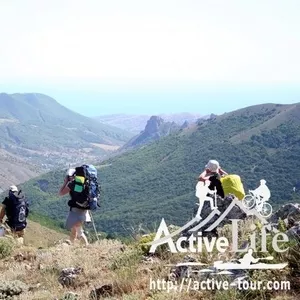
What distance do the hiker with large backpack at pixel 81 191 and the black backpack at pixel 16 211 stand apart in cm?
142

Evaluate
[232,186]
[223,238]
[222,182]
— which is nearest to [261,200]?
[232,186]

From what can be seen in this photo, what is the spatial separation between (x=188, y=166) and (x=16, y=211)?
13888 cm

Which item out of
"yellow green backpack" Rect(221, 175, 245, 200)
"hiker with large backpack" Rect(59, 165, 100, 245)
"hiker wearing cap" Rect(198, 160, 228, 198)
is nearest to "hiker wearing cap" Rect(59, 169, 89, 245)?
"hiker with large backpack" Rect(59, 165, 100, 245)

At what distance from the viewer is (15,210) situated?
30.3 ft

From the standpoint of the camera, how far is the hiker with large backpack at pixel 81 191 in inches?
317

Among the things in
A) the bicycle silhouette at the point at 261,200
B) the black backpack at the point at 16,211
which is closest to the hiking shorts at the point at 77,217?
the black backpack at the point at 16,211

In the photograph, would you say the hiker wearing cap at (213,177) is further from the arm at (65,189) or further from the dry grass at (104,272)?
the arm at (65,189)

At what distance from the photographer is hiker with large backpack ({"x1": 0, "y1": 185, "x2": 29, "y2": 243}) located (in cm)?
923

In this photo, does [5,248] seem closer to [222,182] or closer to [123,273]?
[123,273]

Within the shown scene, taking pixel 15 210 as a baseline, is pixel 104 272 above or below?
above

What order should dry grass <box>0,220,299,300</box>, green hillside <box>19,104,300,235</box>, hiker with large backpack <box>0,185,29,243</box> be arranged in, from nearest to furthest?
dry grass <box>0,220,299,300</box>
hiker with large backpack <box>0,185,29,243</box>
green hillside <box>19,104,300,235</box>

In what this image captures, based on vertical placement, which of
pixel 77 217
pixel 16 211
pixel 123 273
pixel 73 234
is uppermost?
pixel 123 273

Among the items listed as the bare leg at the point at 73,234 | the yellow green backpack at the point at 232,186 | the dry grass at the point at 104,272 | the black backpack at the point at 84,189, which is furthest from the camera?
the bare leg at the point at 73,234

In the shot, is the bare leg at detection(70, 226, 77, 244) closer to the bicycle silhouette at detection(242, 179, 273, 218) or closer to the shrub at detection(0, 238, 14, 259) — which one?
the shrub at detection(0, 238, 14, 259)
